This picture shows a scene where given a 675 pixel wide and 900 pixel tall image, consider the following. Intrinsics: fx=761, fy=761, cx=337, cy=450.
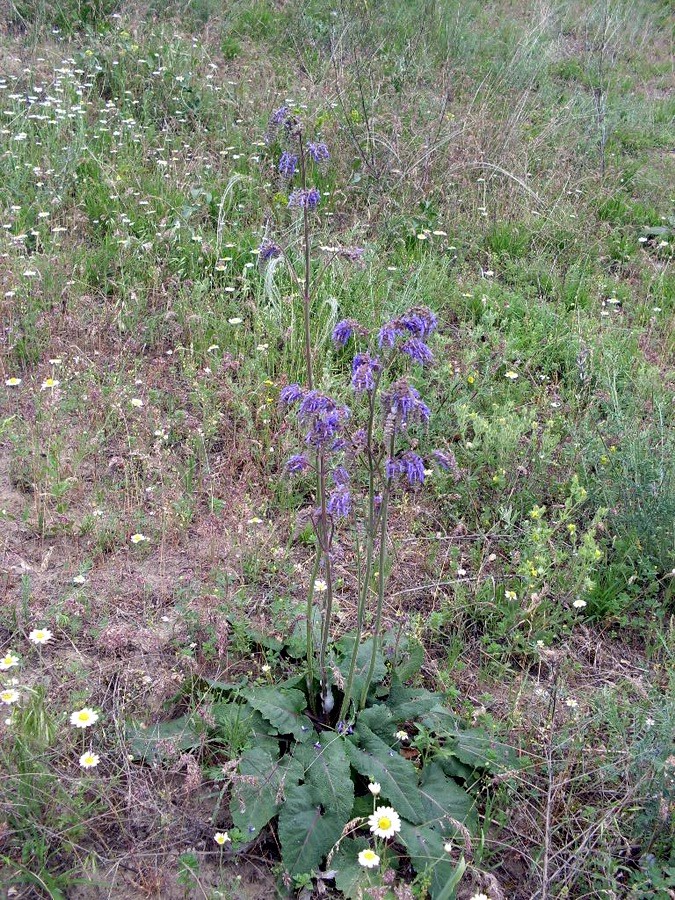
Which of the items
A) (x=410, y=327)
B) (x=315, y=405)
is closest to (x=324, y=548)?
(x=315, y=405)

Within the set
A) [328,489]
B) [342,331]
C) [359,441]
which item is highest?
[342,331]

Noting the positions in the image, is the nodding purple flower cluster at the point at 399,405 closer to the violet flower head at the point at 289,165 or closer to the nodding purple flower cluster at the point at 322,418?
the nodding purple flower cluster at the point at 322,418

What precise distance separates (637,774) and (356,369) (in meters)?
1.44

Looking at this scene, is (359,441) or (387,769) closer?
(359,441)

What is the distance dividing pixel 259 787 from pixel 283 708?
→ 0.78 ft

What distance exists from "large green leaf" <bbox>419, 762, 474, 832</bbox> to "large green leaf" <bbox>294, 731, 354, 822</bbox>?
9.7 inches

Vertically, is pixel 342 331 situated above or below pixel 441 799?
above

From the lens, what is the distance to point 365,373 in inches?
70.5

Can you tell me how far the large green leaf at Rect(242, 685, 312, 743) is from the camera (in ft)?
7.34

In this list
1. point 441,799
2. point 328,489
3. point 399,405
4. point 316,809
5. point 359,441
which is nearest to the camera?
point 399,405

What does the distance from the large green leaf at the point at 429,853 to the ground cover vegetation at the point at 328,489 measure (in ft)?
0.04

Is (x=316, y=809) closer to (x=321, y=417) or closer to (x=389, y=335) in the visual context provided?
(x=321, y=417)

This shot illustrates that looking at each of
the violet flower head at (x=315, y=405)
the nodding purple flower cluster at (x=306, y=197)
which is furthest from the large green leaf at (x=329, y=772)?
the nodding purple flower cluster at (x=306, y=197)

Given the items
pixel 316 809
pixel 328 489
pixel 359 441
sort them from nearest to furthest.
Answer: pixel 359 441 < pixel 316 809 < pixel 328 489
